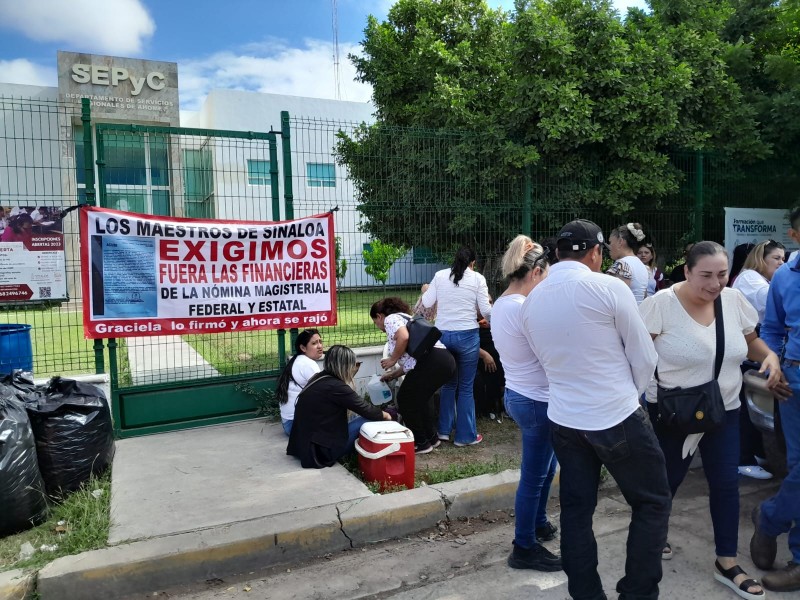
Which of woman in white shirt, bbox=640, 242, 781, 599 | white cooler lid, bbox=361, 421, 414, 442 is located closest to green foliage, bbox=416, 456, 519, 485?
white cooler lid, bbox=361, 421, 414, 442

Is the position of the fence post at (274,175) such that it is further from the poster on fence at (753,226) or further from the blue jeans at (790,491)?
the poster on fence at (753,226)

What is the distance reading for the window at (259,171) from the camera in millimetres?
6156

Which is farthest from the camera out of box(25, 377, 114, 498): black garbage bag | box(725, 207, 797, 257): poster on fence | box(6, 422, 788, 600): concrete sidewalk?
box(725, 207, 797, 257): poster on fence

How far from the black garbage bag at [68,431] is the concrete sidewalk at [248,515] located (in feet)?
0.95

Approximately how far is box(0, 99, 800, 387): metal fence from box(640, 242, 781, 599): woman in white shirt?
12.7ft

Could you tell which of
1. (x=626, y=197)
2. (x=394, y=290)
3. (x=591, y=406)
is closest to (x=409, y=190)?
(x=394, y=290)

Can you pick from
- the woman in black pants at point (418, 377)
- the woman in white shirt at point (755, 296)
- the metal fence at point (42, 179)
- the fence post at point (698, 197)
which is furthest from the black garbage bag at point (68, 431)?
the fence post at point (698, 197)

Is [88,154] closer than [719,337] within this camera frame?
No

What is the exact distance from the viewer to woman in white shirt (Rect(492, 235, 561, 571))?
11.2 ft

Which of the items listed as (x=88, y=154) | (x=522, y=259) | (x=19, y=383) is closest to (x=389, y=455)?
(x=522, y=259)

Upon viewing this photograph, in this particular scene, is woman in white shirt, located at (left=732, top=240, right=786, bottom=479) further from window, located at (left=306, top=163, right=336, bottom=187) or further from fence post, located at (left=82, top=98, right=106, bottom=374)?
fence post, located at (left=82, top=98, right=106, bottom=374)

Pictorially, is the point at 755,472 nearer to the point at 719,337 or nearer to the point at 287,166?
the point at 719,337

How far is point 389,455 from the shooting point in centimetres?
448

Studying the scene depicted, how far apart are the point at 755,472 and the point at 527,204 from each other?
3.91 m
